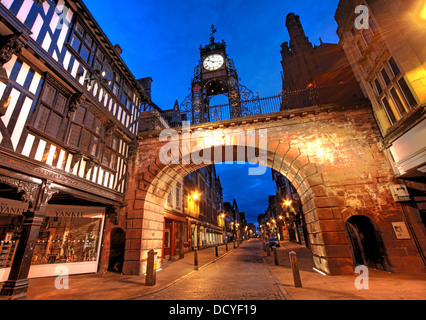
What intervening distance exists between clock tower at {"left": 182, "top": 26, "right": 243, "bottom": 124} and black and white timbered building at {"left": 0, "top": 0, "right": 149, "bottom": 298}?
3.93 meters

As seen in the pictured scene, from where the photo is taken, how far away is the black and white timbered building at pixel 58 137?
15.5ft

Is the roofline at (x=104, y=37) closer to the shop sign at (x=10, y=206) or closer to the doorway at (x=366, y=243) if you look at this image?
the shop sign at (x=10, y=206)

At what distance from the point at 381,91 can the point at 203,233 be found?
2417 cm

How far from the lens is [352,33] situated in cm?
915

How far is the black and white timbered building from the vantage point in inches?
186

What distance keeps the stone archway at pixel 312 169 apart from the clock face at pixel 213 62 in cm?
631

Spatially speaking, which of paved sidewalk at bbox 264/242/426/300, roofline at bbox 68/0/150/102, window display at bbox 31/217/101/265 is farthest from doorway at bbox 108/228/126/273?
roofline at bbox 68/0/150/102
